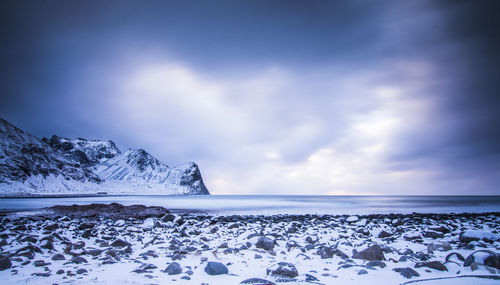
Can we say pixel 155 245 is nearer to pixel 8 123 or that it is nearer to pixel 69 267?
pixel 69 267

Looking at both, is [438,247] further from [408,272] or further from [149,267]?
[149,267]

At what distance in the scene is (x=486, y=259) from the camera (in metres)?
5.68

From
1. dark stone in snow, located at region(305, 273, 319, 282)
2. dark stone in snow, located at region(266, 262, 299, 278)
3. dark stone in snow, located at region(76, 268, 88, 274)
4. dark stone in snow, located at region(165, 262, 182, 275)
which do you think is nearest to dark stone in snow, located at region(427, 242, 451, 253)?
dark stone in snow, located at region(305, 273, 319, 282)

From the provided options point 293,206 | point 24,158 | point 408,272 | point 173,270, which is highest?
point 24,158

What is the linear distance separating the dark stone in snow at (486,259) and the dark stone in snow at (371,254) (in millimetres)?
1782

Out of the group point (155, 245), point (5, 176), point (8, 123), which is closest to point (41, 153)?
point (8, 123)

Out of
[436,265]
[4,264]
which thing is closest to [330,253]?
[436,265]

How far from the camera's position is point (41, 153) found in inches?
7077

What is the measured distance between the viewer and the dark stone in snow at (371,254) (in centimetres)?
680

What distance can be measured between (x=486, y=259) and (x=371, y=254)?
7.80 feet

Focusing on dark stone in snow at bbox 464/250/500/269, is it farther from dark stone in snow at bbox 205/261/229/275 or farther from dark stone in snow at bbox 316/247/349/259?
dark stone in snow at bbox 205/261/229/275

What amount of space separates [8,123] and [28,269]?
22715 centimetres

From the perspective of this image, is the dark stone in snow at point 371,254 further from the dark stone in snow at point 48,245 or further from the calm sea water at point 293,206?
the calm sea water at point 293,206

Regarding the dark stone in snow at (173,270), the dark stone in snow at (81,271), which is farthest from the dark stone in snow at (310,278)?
the dark stone in snow at (81,271)
